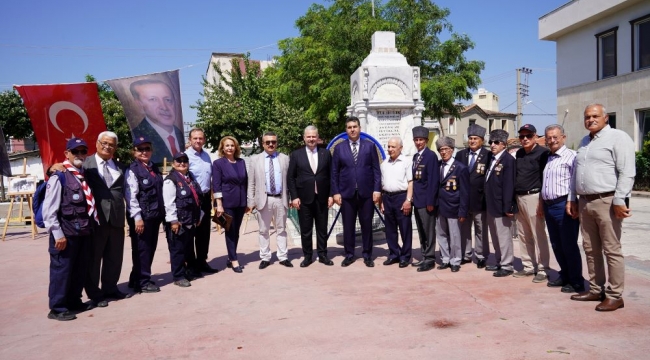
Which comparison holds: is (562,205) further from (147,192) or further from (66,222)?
(66,222)

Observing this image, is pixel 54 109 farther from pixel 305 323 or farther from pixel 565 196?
pixel 565 196

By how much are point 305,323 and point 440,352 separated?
A: 4.37 ft

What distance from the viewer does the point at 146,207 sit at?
5953 millimetres

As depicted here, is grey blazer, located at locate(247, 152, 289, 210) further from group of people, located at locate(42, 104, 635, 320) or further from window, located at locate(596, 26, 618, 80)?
window, located at locate(596, 26, 618, 80)

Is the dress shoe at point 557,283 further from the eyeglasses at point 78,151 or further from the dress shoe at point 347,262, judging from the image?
Result: the eyeglasses at point 78,151

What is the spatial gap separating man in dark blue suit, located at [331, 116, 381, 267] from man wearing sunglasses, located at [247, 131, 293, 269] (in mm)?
766

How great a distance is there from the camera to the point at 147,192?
19.6ft

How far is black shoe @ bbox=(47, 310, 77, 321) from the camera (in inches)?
198

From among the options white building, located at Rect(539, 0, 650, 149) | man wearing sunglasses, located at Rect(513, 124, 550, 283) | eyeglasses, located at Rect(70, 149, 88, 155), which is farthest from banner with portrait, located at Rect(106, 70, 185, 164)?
white building, located at Rect(539, 0, 650, 149)

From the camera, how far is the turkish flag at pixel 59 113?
889 centimetres

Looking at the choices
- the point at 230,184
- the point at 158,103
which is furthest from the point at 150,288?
the point at 158,103

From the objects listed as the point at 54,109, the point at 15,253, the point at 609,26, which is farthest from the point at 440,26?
the point at 15,253

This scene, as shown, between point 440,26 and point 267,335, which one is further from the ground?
point 440,26

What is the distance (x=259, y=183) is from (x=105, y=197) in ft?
7.14
